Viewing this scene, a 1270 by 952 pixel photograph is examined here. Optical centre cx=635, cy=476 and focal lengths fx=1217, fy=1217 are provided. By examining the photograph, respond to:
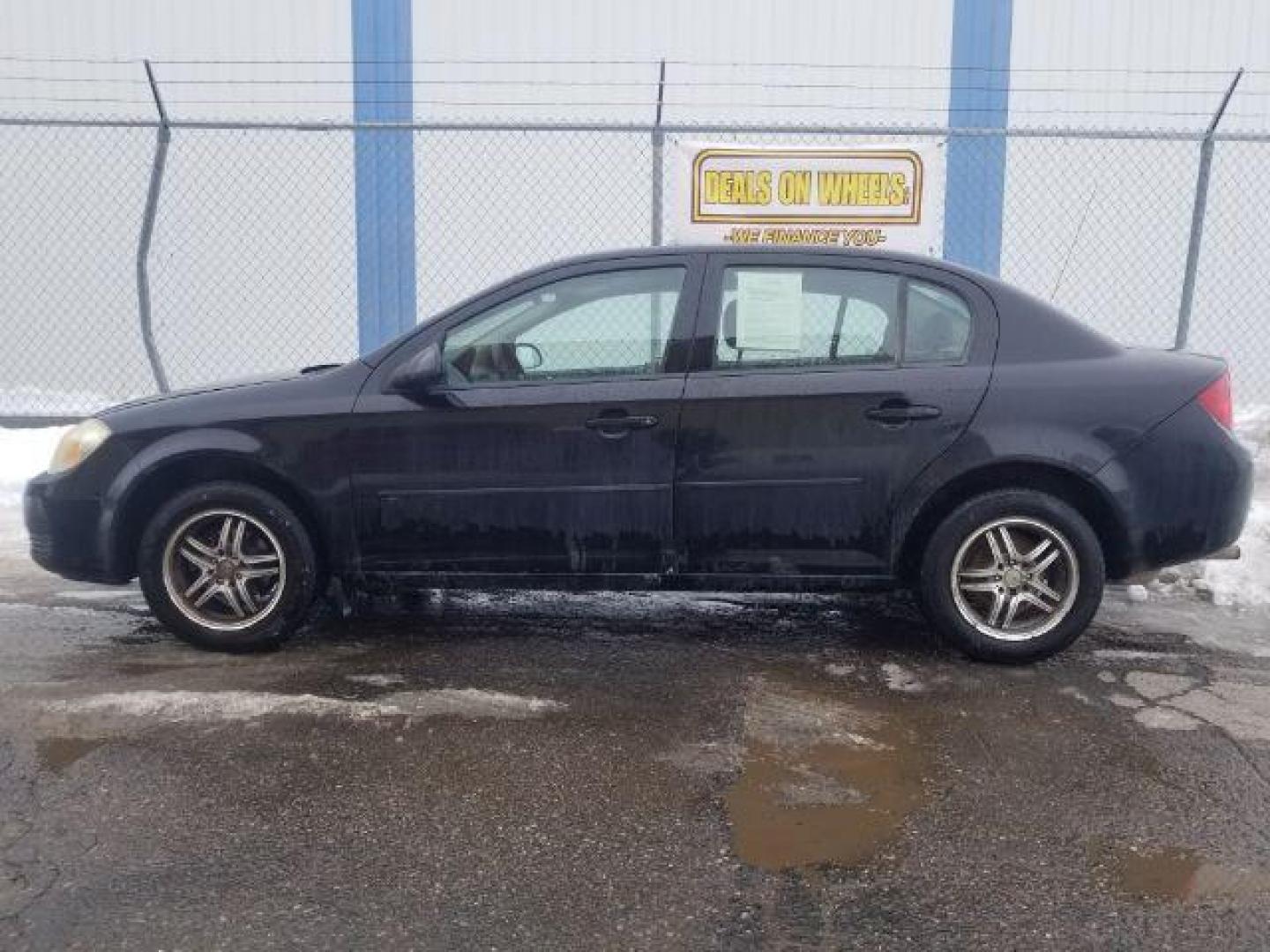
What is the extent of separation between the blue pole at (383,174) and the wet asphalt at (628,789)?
633 cm

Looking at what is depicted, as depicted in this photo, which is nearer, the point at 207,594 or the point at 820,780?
the point at 820,780

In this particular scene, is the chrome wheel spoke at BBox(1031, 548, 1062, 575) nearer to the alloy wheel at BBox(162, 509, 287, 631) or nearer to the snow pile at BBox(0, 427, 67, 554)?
the alloy wheel at BBox(162, 509, 287, 631)

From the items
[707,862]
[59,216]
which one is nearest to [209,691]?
[707,862]

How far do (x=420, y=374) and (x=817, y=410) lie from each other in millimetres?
1486

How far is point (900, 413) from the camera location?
4469 millimetres

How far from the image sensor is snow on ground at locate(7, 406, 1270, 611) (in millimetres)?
5812

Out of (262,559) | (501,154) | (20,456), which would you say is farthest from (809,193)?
(20,456)

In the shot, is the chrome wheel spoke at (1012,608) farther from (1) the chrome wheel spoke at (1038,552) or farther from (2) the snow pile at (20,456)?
(2) the snow pile at (20,456)

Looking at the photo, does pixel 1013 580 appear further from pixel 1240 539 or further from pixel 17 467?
pixel 17 467

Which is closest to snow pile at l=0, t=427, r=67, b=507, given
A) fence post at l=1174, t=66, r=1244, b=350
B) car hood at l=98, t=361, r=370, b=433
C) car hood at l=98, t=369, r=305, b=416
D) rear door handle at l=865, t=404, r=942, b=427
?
car hood at l=98, t=369, r=305, b=416

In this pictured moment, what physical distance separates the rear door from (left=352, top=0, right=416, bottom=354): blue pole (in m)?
7.01

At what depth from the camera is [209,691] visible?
4.27 metres

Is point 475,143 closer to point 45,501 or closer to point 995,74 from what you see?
point 995,74

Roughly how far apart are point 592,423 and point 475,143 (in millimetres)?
7061
